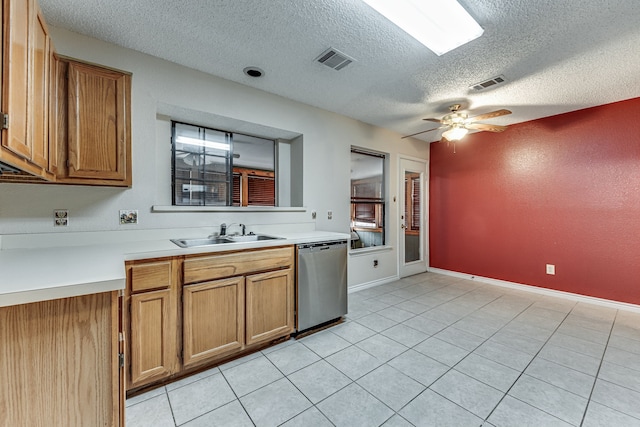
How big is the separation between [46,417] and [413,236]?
16.3ft

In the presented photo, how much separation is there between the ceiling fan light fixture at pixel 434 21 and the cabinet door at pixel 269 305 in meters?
2.06

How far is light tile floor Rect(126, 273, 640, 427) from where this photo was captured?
155 cm

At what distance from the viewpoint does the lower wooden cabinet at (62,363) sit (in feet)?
2.94

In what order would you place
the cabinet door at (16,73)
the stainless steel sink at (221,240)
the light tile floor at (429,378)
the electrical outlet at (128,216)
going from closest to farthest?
the cabinet door at (16,73) → the light tile floor at (429,378) → the electrical outlet at (128,216) → the stainless steel sink at (221,240)

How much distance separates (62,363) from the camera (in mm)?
962

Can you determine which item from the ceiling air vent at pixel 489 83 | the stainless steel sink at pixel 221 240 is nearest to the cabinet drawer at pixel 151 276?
the stainless steel sink at pixel 221 240

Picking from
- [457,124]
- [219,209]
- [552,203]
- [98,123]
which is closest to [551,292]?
[552,203]

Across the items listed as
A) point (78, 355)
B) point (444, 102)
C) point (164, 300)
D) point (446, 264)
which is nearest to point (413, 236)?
point (446, 264)

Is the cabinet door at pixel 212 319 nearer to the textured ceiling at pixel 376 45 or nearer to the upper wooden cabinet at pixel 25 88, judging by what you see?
the upper wooden cabinet at pixel 25 88

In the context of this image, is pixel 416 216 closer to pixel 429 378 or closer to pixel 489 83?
pixel 489 83

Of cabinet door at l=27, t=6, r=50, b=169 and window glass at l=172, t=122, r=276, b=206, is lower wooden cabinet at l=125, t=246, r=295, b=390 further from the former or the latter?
window glass at l=172, t=122, r=276, b=206

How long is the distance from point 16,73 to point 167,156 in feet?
4.85

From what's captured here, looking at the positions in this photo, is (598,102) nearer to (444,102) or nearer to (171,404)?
(444,102)

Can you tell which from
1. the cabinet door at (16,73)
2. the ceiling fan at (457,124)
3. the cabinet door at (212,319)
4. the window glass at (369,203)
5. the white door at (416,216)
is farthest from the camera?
the white door at (416,216)
